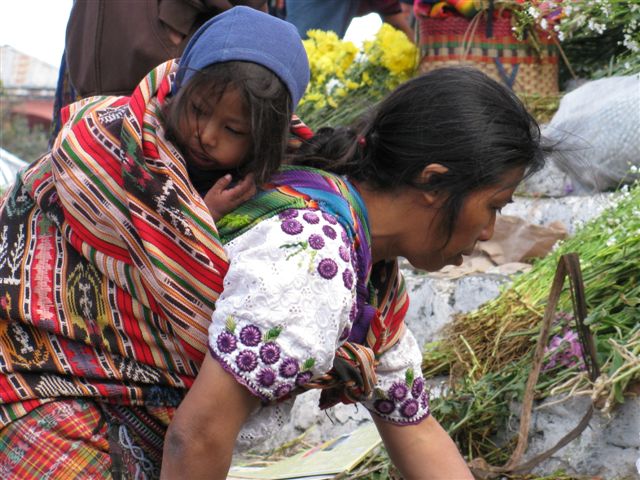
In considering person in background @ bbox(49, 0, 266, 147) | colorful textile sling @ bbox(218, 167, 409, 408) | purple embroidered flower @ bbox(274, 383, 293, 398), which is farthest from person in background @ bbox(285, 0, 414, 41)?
purple embroidered flower @ bbox(274, 383, 293, 398)

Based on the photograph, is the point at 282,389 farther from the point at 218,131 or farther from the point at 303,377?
the point at 218,131

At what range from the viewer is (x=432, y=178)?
1858 mm

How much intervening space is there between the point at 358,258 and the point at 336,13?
3.72 metres

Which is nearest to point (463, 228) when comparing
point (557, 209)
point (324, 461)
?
point (324, 461)

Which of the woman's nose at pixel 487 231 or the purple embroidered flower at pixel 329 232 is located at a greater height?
the purple embroidered flower at pixel 329 232

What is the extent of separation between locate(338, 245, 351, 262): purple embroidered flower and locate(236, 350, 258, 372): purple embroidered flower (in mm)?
229

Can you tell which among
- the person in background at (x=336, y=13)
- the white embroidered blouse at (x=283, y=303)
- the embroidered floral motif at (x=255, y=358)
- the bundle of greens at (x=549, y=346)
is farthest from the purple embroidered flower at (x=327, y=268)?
the person in background at (x=336, y=13)

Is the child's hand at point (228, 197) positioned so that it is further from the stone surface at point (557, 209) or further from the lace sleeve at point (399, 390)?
the stone surface at point (557, 209)

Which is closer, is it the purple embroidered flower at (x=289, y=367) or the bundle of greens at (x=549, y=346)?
the purple embroidered flower at (x=289, y=367)

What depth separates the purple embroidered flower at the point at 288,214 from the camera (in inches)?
66.8

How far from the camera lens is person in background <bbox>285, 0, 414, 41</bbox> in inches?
204

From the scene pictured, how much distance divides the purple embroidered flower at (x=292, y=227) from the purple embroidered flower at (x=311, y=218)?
0.06 ft

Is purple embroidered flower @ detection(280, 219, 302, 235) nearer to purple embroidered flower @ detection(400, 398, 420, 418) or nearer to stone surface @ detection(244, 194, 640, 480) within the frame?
purple embroidered flower @ detection(400, 398, 420, 418)

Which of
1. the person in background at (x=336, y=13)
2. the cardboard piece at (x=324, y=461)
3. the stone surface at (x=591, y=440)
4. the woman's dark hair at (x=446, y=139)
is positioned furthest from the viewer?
the person in background at (x=336, y=13)
